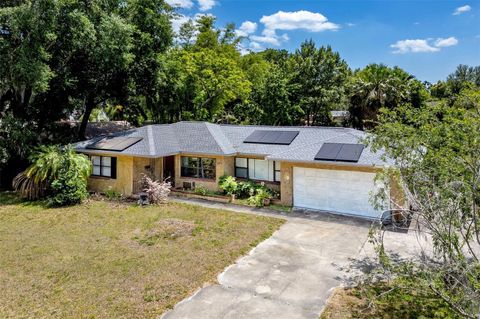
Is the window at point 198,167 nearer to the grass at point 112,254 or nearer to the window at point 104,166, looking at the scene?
the grass at point 112,254

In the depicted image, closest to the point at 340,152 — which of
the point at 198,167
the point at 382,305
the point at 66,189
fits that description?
the point at 198,167

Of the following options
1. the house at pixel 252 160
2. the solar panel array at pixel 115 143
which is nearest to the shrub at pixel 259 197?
the house at pixel 252 160

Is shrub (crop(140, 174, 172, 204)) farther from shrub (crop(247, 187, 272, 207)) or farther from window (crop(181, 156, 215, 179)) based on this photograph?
shrub (crop(247, 187, 272, 207))

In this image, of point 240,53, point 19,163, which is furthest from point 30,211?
point 240,53

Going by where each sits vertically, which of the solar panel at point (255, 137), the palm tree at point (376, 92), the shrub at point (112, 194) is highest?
the palm tree at point (376, 92)

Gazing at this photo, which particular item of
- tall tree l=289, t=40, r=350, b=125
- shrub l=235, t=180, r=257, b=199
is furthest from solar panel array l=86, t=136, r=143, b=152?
tall tree l=289, t=40, r=350, b=125

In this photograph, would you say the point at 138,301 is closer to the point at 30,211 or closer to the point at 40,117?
the point at 30,211
